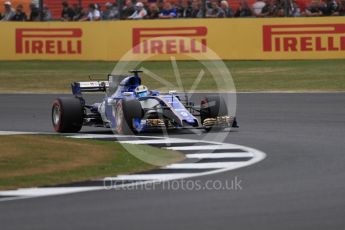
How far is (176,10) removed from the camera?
32000 millimetres

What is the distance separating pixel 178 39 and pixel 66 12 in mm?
3822

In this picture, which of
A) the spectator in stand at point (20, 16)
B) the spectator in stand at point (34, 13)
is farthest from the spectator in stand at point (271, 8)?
the spectator in stand at point (20, 16)

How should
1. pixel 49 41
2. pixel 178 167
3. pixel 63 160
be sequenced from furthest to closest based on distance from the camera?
pixel 49 41 < pixel 63 160 < pixel 178 167

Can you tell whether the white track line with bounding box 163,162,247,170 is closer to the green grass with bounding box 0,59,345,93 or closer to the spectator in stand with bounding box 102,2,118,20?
the green grass with bounding box 0,59,345,93

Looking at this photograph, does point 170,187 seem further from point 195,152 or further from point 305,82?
point 305,82

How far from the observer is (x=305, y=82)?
2750 centimetres

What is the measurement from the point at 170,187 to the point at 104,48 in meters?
21.9

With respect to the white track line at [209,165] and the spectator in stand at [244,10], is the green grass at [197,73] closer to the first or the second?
the spectator in stand at [244,10]

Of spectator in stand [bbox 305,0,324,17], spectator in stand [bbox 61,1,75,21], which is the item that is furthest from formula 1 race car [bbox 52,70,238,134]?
spectator in stand [bbox 61,1,75,21]

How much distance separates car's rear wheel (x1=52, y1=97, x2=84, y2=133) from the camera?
56.2 feet

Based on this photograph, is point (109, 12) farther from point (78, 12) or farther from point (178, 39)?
point (178, 39)

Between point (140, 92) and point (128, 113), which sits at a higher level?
point (140, 92)

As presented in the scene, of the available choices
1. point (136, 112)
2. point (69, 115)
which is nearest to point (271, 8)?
point (69, 115)

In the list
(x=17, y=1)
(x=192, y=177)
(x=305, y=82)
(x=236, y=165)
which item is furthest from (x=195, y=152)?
(x=17, y=1)
